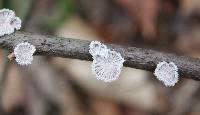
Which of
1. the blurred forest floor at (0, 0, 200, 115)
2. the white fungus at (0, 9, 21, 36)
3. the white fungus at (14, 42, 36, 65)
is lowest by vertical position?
the blurred forest floor at (0, 0, 200, 115)

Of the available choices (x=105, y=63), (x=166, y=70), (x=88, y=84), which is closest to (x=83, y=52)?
(x=105, y=63)

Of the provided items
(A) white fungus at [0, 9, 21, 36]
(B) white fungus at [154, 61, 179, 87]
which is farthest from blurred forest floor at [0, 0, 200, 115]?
(B) white fungus at [154, 61, 179, 87]

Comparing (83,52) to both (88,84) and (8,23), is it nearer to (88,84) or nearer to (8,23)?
(8,23)

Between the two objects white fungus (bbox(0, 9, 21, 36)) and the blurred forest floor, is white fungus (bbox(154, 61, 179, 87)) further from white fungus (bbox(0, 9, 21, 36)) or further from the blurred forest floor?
the blurred forest floor

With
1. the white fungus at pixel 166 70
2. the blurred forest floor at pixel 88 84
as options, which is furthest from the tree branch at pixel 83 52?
the blurred forest floor at pixel 88 84

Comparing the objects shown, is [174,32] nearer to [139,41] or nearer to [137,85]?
[139,41]

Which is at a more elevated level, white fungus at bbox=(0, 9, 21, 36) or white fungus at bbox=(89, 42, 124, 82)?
A: white fungus at bbox=(0, 9, 21, 36)
